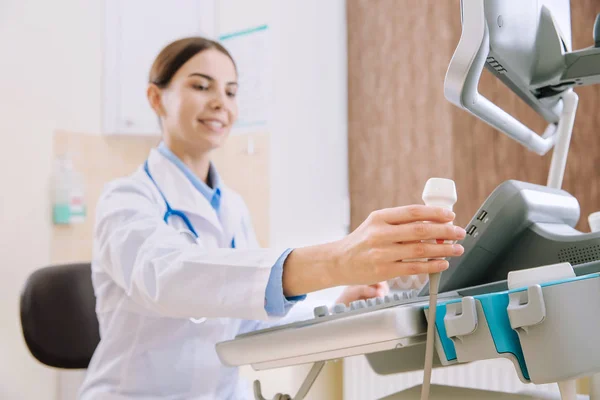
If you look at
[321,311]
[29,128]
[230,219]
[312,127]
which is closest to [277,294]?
[321,311]

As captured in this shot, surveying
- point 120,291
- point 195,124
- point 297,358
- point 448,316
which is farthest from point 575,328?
point 195,124

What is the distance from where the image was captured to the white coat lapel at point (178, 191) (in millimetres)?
1158

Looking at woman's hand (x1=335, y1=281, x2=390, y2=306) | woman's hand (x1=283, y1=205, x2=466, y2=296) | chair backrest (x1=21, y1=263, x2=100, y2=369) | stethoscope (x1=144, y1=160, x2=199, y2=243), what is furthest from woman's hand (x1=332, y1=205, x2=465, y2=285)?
chair backrest (x1=21, y1=263, x2=100, y2=369)

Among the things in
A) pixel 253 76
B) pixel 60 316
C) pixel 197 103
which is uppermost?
pixel 253 76

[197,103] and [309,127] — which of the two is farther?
[309,127]

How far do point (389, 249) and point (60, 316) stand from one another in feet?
3.62

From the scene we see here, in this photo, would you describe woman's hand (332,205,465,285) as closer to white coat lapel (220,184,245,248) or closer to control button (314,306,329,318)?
control button (314,306,329,318)

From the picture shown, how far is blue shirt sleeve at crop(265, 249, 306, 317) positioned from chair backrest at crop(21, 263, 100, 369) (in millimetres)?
908

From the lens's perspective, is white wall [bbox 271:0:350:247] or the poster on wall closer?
white wall [bbox 271:0:350:247]

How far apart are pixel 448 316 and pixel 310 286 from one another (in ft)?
0.61

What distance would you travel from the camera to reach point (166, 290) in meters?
0.75

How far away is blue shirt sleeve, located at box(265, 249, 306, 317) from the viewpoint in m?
0.67

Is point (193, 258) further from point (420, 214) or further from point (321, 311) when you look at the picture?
point (420, 214)

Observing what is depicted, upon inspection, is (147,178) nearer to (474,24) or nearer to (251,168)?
(474,24)
